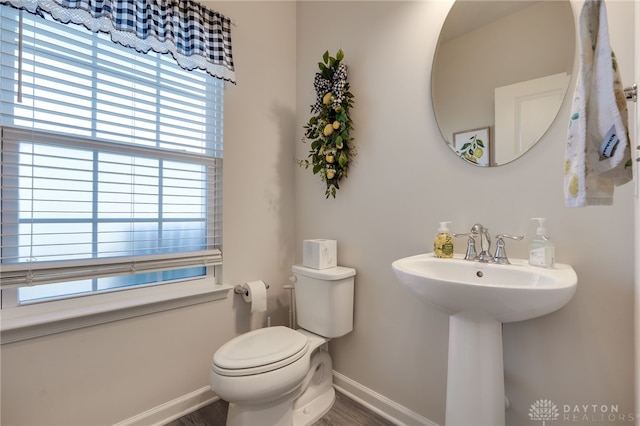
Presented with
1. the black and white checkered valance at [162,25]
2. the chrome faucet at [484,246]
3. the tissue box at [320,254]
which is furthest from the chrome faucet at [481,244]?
the black and white checkered valance at [162,25]

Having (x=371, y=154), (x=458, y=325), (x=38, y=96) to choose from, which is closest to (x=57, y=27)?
(x=38, y=96)

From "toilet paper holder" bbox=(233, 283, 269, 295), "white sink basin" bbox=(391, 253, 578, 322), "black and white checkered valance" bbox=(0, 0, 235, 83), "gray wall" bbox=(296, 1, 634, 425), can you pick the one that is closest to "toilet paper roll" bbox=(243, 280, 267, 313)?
"toilet paper holder" bbox=(233, 283, 269, 295)

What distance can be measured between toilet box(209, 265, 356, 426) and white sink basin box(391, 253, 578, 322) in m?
0.62

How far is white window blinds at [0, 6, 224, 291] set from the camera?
3.79ft

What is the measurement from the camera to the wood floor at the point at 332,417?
4.89ft

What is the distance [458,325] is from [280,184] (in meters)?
1.39

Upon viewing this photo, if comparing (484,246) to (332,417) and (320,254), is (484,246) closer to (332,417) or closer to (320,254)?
(320,254)

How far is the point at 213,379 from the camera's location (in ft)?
3.99

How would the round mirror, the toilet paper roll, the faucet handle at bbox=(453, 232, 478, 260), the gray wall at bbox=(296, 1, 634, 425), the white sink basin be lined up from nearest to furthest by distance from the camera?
1. the white sink basin
2. the gray wall at bbox=(296, 1, 634, 425)
3. the round mirror
4. the faucet handle at bbox=(453, 232, 478, 260)
5. the toilet paper roll

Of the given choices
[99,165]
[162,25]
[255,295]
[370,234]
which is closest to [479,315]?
[370,234]

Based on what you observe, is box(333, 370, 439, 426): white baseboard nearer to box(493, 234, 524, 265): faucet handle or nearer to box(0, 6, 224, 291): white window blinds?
box(493, 234, 524, 265): faucet handle

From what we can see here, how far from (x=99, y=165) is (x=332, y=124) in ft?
3.93

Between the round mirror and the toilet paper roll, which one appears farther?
the toilet paper roll

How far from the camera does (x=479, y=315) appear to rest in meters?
0.95
